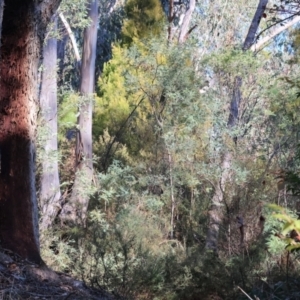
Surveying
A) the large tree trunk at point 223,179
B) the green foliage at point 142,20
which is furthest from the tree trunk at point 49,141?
the green foliage at point 142,20

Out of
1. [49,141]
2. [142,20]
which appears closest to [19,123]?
[49,141]

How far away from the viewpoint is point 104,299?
4543mm

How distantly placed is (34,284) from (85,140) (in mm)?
9389

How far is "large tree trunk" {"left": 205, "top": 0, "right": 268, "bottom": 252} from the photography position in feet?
39.6

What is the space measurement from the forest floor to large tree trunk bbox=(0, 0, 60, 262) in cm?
17

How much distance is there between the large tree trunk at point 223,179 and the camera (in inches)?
475

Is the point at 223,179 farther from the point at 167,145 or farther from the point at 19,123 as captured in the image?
the point at 19,123

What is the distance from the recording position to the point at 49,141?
11000 mm

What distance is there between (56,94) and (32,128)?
21.6ft

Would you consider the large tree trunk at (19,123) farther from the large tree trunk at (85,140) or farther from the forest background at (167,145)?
the large tree trunk at (85,140)

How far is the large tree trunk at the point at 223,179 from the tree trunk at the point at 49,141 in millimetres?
3474

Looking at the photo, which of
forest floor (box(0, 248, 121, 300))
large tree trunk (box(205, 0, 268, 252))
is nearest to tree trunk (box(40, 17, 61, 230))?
large tree trunk (box(205, 0, 268, 252))

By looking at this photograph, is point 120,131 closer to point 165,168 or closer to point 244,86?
point 165,168

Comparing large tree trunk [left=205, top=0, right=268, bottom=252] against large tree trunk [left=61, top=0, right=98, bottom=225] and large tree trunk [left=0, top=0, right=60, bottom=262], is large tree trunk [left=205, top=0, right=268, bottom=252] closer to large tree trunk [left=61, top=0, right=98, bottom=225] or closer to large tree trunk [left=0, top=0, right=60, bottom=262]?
large tree trunk [left=61, top=0, right=98, bottom=225]
